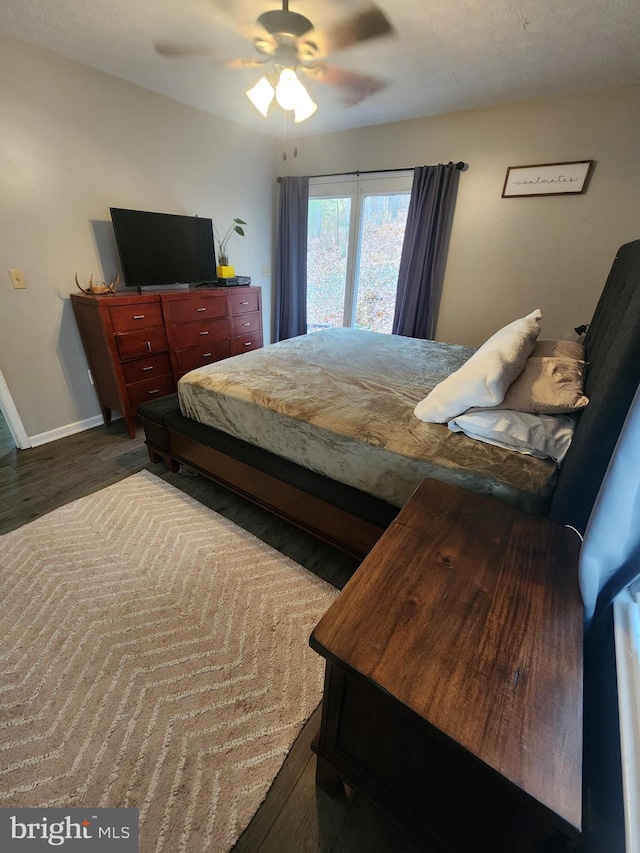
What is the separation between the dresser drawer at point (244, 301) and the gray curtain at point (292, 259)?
68 centimetres

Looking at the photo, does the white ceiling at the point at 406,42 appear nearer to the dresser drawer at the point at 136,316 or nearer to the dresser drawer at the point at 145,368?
the dresser drawer at the point at 136,316

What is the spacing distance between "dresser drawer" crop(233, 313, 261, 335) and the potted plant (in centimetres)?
42

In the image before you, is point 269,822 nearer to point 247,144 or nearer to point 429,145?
point 429,145

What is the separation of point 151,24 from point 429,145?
7.25 feet

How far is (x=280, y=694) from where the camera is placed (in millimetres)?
1164

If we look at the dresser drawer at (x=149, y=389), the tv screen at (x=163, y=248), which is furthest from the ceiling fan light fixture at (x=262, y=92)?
the dresser drawer at (x=149, y=389)

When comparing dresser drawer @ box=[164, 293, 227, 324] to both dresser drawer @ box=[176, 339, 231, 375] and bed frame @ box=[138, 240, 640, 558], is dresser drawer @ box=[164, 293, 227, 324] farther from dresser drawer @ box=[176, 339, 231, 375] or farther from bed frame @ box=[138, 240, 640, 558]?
bed frame @ box=[138, 240, 640, 558]

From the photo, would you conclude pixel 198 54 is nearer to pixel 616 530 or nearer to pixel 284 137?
pixel 284 137

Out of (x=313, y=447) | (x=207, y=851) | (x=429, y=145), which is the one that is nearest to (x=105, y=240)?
(x=313, y=447)

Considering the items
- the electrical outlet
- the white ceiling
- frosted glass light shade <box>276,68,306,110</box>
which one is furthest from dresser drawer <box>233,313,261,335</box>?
frosted glass light shade <box>276,68,306,110</box>

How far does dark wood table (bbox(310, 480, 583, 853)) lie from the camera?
0.55 m

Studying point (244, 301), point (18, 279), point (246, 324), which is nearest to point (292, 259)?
point (244, 301)

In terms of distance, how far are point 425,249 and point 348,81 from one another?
4.42ft

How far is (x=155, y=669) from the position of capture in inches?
47.9
